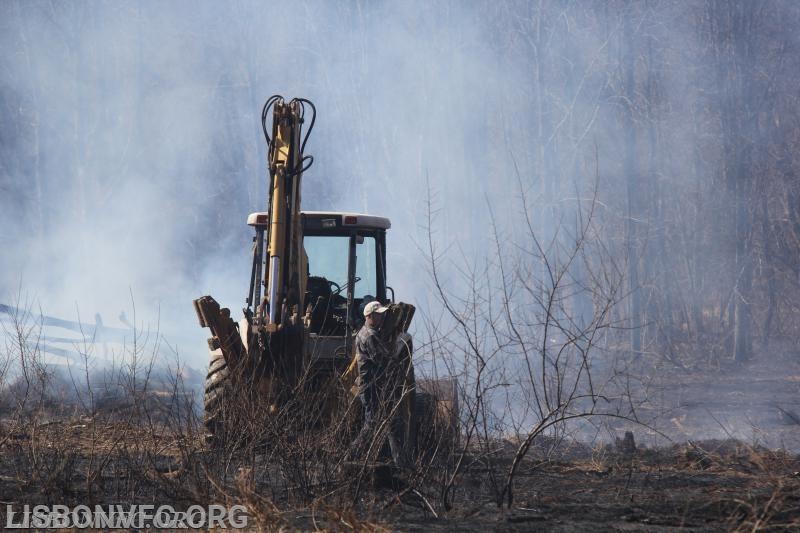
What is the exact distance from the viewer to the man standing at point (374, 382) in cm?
702

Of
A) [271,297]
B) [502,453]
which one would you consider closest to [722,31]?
[502,453]

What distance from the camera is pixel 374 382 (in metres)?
7.36

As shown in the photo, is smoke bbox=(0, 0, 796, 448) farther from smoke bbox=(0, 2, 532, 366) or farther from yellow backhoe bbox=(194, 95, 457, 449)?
yellow backhoe bbox=(194, 95, 457, 449)

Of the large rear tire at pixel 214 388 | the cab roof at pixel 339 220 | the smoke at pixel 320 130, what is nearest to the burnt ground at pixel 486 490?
the large rear tire at pixel 214 388

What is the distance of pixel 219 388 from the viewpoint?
29.2ft

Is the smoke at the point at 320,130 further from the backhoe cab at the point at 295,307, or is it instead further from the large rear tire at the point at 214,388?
the large rear tire at the point at 214,388

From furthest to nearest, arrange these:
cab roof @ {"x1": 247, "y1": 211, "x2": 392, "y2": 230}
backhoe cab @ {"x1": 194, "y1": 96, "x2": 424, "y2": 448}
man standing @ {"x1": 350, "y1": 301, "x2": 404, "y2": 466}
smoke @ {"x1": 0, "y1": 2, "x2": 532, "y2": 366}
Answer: smoke @ {"x1": 0, "y1": 2, "x2": 532, "y2": 366}
cab roof @ {"x1": 247, "y1": 211, "x2": 392, "y2": 230}
backhoe cab @ {"x1": 194, "y1": 96, "x2": 424, "y2": 448}
man standing @ {"x1": 350, "y1": 301, "x2": 404, "y2": 466}

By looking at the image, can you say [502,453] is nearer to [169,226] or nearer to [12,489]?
[12,489]

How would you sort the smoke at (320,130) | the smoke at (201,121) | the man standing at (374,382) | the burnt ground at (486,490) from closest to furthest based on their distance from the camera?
the burnt ground at (486,490) < the man standing at (374,382) < the smoke at (320,130) < the smoke at (201,121)

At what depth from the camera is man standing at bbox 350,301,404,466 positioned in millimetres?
7016

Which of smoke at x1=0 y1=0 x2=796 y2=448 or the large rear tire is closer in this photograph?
the large rear tire

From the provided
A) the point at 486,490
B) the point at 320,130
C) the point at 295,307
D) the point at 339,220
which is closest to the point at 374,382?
the point at 486,490

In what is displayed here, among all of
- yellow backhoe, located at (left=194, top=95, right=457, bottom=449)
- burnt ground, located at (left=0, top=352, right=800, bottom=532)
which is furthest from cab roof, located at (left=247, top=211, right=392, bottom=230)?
burnt ground, located at (left=0, top=352, right=800, bottom=532)

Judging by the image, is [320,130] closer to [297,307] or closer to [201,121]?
[201,121]
